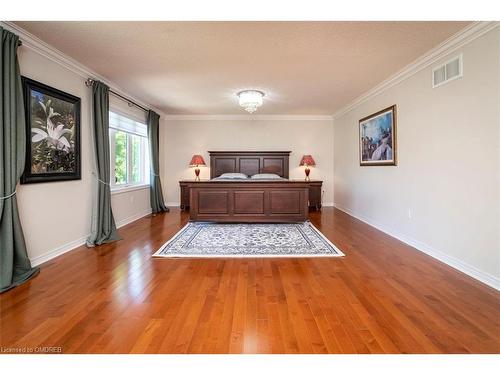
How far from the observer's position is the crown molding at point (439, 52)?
7.93 ft

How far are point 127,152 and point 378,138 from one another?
467 cm

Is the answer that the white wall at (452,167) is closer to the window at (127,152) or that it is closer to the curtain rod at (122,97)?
the curtain rod at (122,97)

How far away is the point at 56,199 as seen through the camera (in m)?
3.14

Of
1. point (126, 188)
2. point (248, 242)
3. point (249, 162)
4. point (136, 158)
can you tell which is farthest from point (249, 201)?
point (136, 158)

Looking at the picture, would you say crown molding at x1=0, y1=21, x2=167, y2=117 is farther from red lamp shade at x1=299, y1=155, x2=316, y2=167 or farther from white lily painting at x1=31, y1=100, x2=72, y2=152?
red lamp shade at x1=299, y1=155, x2=316, y2=167

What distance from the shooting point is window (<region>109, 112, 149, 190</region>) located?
4.76 metres

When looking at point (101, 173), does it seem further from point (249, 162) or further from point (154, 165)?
point (249, 162)

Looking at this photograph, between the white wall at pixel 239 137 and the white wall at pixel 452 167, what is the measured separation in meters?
2.55

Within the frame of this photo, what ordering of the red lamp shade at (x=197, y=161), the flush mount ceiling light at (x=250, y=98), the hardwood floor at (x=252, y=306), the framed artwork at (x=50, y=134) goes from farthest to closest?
1. the red lamp shade at (x=197, y=161)
2. the flush mount ceiling light at (x=250, y=98)
3. the framed artwork at (x=50, y=134)
4. the hardwood floor at (x=252, y=306)

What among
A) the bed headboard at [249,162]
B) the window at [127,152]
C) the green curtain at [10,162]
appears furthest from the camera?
the bed headboard at [249,162]

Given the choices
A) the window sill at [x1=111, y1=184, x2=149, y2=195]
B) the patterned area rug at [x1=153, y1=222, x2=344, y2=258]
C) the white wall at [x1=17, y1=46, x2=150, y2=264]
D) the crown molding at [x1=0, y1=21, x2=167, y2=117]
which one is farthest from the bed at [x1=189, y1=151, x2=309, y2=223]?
the crown molding at [x1=0, y1=21, x2=167, y2=117]

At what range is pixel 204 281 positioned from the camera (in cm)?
244

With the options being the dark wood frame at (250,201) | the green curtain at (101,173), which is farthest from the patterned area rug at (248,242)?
the green curtain at (101,173)
